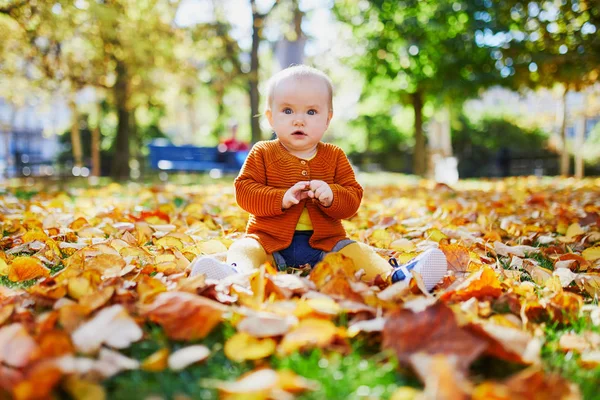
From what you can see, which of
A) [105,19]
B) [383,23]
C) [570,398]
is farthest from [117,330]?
[383,23]

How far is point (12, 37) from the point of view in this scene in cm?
1028

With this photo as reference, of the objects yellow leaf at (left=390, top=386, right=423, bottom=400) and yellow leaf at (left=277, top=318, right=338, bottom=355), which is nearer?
yellow leaf at (left=390, top=386, right=423, bottom=400)

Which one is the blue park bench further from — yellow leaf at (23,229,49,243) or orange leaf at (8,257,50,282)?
orange leaf at (8,257,50,282)

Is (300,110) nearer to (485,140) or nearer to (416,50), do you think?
(416,50)

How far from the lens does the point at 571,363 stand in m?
1.32

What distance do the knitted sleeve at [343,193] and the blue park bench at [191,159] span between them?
32.1 feet

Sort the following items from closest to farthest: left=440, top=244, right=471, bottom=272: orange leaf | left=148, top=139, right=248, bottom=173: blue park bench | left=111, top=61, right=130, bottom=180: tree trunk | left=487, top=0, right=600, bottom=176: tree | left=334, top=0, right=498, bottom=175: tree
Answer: left=440, top=244, right=471, bottom=272: orange leaf → left=487, top=0, right=600, bottom=176: tree → left=334, top=0, right=498, bottom=175: tree → left=148, top=139, right=248, bottom=173: blue park bench → left=111, top=61, right=130, bottom=180: tree trunk

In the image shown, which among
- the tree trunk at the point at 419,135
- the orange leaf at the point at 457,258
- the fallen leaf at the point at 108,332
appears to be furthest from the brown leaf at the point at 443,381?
the tree trunk at the point at 419,135

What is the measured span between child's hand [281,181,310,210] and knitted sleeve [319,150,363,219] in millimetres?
132

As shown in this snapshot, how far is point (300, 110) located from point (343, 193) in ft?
1.33

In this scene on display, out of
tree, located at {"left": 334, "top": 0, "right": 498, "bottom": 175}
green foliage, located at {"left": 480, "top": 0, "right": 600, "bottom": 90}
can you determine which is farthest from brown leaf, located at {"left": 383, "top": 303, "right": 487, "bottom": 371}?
tree, located at {"left": 334, "top": 0, "right": 498, "bottom": 175}

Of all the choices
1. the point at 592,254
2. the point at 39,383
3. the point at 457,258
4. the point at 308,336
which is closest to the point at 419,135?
the point at 592,254

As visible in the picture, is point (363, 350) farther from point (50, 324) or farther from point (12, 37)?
point (12, 37)

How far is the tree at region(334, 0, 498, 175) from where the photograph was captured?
12.2 metres
